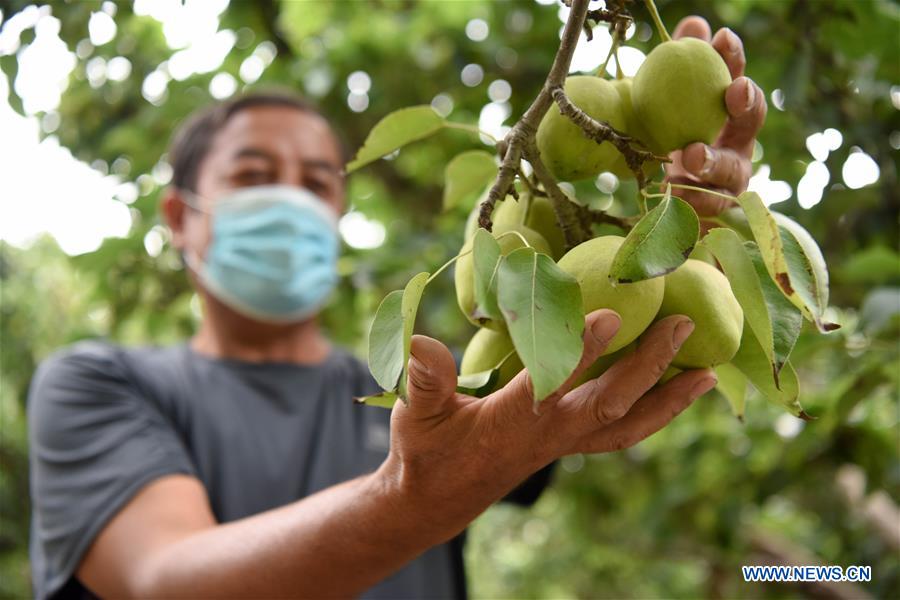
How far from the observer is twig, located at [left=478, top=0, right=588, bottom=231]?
0.70 meters

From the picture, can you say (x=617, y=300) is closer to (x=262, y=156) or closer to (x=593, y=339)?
(x=593, y=339)

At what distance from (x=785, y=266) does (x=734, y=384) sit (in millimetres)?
267

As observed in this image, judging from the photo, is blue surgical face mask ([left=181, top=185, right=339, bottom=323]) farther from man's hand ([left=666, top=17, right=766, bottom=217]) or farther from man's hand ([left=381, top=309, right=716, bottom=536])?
man's hand ([left=666, top=17, right=766, bottom=217])

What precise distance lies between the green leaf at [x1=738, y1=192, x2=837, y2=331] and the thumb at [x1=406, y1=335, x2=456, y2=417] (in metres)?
0.28

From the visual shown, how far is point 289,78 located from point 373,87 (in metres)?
0.32

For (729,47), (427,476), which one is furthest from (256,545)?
(729,47)

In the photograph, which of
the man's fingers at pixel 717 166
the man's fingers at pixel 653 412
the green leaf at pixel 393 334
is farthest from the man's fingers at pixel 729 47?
the green leaf at pixel 393 334

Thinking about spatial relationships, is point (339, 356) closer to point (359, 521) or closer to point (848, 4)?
point (359, 521)

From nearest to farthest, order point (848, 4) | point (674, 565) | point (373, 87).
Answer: point (848, 4) → point (373, 87) → point (674, 565)

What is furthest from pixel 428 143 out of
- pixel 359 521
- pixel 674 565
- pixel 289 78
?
pixel 674 565

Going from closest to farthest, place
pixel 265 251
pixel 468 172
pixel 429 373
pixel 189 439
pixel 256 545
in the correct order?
pixel 429 373, pixel 468 172, pixel 256 545, pixel 189 439, pixel 265 251

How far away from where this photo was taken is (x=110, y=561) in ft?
4.73

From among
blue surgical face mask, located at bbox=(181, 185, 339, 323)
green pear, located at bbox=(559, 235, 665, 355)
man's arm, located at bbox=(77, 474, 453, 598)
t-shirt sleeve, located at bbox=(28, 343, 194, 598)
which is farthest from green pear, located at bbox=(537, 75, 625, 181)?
blue surgical face mask, located at bbox=(181, 185, 339, 323)

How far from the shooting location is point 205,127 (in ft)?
7.47
